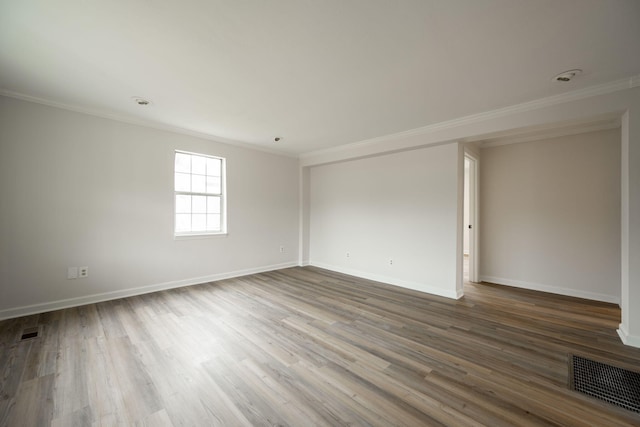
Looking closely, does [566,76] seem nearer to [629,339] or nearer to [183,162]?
[629,339]

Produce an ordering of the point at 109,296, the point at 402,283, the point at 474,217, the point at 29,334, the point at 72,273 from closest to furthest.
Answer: the point at 29,334
the point at 72,273
the point at 109,296
the point at 402,283
the point at 474,217

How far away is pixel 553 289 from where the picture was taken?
4.05 metres

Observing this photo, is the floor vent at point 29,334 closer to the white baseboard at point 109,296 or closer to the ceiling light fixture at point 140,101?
the white baseboard at point 109,296

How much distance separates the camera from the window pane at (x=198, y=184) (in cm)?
450

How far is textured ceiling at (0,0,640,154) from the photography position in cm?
167

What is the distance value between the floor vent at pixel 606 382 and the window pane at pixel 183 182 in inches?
203

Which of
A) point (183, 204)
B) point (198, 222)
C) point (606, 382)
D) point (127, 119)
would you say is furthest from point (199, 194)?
point (606, 382)

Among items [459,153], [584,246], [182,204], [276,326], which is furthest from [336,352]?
[584,246]

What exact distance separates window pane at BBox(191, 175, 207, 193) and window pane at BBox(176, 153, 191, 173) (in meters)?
0.17

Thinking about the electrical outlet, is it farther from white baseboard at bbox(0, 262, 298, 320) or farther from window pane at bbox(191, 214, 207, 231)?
window pane at bbox(191, 214, 207, 231)

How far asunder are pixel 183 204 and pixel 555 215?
241 inches

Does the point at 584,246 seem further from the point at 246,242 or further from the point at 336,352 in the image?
the point at 246,242

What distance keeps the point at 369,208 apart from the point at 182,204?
132 inches

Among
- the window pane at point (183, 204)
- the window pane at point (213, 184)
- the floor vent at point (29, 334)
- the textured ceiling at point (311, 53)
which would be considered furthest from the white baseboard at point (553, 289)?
the floor vent at point (29, 334)
